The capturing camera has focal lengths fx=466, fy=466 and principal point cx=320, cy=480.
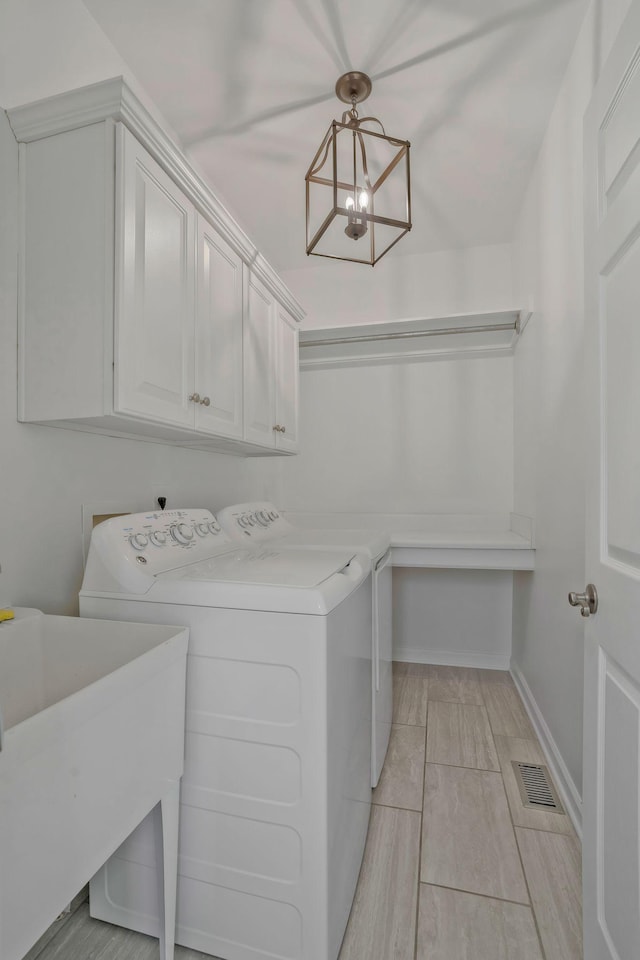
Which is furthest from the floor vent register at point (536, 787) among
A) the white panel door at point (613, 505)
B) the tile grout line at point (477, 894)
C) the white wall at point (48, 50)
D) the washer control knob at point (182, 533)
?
the white wall at point (48, 50)

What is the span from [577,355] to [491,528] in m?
1.53

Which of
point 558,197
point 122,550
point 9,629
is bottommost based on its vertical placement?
point 9,629

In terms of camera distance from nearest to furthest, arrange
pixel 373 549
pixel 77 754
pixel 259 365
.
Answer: pixel 77 754, pixel 373 549, pixel 259 365

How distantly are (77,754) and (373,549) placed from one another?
3.97 ft

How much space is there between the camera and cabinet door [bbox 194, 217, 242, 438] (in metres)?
1.57

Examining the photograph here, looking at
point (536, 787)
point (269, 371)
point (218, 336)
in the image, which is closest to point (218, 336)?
point (218, 336)

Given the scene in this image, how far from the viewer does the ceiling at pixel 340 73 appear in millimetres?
1534

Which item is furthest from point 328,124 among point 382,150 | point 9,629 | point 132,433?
point 9,629

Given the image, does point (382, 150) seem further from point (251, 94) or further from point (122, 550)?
point (122, 550)

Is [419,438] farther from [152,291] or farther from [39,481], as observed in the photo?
[39,481]

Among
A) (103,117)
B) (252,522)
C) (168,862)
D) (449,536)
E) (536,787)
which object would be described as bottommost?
(536,787)

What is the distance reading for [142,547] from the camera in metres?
1.33

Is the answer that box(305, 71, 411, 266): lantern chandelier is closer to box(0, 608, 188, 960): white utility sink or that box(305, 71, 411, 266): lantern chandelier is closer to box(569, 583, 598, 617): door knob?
box(569, 583, 598, 617): door knob

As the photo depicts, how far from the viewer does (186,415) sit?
1.47m
